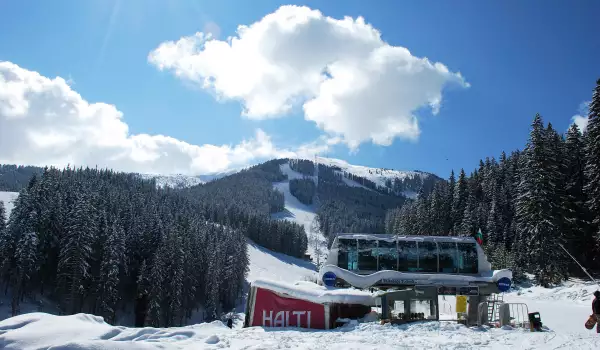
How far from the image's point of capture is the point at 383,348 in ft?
42.7

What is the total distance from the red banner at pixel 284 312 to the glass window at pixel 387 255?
41.2ft

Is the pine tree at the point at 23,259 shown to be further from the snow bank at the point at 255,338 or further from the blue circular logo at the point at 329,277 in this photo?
the snow bank at the point at 255,338

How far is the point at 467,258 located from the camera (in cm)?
3144

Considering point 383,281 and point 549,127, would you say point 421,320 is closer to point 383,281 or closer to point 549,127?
point 383,281

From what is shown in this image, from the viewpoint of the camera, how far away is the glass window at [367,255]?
31.0m

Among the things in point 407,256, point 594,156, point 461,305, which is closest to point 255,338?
point 461,305

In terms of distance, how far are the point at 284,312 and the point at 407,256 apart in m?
13.9

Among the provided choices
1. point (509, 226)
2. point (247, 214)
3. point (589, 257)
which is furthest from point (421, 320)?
point (247, 214)

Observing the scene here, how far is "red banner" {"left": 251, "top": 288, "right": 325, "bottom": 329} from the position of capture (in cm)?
1939

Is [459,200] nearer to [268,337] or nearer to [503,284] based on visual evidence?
[503,284]

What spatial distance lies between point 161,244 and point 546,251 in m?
48.7

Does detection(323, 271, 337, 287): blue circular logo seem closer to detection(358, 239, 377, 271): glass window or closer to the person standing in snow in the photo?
detection(358, 239, 377, 271): glass window

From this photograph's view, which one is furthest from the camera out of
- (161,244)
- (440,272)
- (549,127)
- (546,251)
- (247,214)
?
(247,214)

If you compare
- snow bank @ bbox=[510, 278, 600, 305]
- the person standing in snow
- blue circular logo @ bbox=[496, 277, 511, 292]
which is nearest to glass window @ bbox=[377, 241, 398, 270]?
blue circular logo @ bbox=[496, 277, 511, 292]
